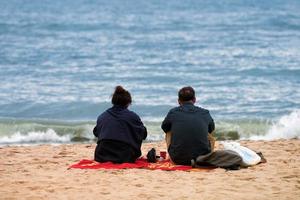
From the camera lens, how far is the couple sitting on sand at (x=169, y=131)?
918cm

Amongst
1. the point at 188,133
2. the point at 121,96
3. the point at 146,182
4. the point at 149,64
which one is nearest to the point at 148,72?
the point at 149,64

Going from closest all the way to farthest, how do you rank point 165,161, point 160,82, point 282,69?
point 165,161
point 160,82
point 282,69

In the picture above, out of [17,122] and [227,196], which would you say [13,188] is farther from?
[17,122]

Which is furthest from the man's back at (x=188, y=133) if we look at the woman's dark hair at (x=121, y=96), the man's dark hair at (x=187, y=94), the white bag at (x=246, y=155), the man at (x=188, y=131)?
the woman's dark hair at (x=121, y=96)

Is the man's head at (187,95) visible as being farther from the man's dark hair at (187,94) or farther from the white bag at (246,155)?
the white bag at (246,155)

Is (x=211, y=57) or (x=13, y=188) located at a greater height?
(x=211, y=57)

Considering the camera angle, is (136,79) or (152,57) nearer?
(136,79)

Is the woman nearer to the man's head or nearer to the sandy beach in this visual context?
the sandy beach

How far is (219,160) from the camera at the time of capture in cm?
911

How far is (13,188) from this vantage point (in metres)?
8.02

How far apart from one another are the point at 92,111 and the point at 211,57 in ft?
39.0

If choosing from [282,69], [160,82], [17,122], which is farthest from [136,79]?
[17,122]

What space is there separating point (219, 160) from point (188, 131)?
0.50m

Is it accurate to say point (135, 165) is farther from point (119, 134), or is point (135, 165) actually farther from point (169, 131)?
point (169, 131)
